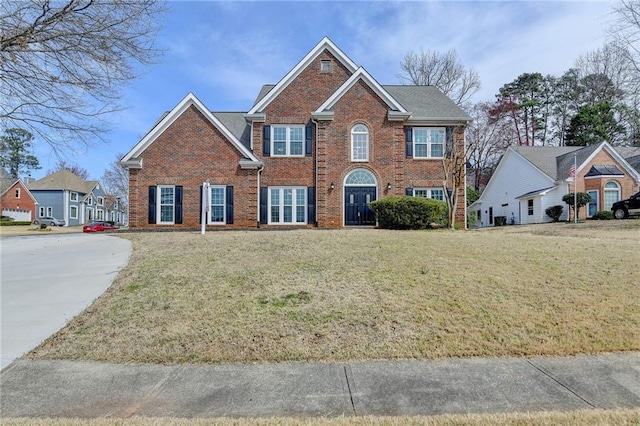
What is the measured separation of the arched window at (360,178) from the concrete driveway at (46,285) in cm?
1074

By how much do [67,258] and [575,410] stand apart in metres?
11.9

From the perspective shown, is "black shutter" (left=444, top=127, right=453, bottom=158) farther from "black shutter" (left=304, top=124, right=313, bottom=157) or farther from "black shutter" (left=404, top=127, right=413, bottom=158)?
"black shutter" (left=304, top=124, right=313, bottom=157)

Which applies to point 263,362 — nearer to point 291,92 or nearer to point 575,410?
point 575,410

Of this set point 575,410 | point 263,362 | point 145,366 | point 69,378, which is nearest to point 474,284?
point 575,410

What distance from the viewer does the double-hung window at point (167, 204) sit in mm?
18625

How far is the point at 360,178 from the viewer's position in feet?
65.0

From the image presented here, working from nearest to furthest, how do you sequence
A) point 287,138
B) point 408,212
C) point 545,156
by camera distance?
point 408,212, point 287,138, point 545,156

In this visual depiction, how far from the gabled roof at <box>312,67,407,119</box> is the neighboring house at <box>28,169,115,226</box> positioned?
1884 inches

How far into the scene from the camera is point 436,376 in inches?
182

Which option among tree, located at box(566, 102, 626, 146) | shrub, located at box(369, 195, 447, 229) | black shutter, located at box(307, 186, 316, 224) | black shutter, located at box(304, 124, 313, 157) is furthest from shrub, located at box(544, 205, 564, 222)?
black shutter, located at box(304, 124, 313, 157)

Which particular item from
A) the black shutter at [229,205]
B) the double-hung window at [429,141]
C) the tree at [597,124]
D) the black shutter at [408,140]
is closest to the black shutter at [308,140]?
the black shutter at [229,205]

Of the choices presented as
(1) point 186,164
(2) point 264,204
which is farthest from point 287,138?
(1) point 186,164

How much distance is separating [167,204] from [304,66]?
9.86 meters

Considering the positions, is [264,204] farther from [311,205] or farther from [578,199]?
[578,199]
